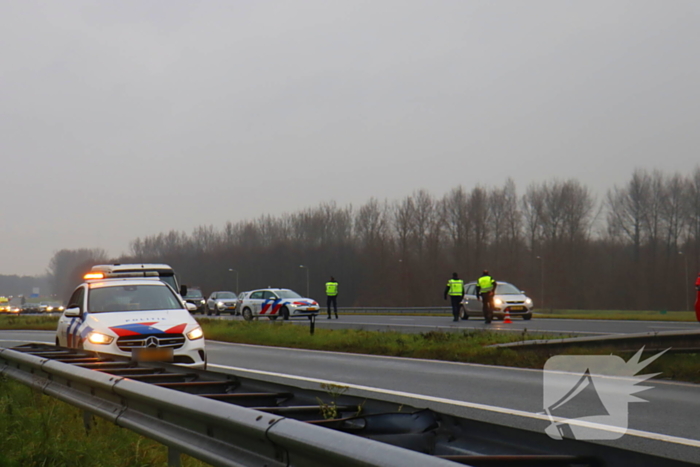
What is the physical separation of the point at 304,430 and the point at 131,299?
30.6 feet

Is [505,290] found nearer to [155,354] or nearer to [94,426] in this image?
[155,354]

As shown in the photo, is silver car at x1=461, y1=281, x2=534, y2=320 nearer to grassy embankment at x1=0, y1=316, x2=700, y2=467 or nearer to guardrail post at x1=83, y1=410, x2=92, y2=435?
grassy embankment at x1=0, y1=316, x2=700, y2=467

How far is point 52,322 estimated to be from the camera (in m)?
34.8

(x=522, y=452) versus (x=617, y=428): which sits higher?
(x=522, y=452)

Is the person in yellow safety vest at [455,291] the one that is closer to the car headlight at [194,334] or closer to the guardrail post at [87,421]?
the car headlight at [194,334]

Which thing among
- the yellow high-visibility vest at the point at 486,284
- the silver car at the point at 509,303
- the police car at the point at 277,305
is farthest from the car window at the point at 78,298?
the police car at the point at 277,305

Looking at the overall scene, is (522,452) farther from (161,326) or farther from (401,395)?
(161,326)

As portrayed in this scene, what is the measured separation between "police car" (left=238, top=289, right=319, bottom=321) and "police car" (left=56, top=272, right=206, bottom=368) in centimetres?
2231

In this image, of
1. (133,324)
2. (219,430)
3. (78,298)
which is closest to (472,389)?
(133,324)

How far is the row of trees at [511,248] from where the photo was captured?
77.0 metres

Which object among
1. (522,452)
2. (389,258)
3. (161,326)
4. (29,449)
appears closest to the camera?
(522,452)

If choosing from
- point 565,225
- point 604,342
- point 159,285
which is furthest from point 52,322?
point 565,225

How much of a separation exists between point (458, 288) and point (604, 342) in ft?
55.7

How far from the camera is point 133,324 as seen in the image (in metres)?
10.5
